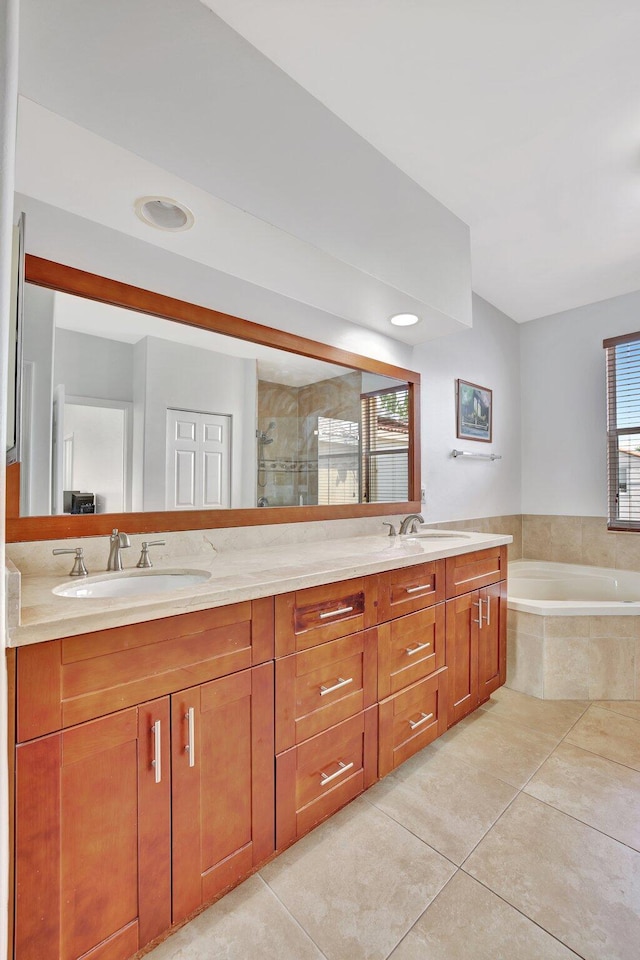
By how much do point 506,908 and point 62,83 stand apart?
2.51 metres

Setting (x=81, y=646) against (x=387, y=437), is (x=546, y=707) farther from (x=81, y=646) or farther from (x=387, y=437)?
(x=81, y=646)

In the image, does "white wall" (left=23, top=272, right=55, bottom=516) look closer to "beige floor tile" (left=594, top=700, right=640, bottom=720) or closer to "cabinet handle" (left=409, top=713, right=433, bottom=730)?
"cabinet handle" (left=409, top=713, right=433, bottom=730)

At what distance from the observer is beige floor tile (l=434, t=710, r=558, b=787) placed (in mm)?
1937

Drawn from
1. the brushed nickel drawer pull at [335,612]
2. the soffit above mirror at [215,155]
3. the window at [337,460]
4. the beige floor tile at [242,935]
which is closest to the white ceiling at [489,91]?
the soffit above mirror at [215,155]

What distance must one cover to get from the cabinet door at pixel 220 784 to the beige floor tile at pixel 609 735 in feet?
5.22

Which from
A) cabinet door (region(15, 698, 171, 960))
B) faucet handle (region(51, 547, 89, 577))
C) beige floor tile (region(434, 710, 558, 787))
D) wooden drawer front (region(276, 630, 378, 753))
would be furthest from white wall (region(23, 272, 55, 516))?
beige floor tile (region(434, 710, 558, 787))

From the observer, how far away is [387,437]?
2766 millimetres

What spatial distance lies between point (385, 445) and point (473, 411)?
1131 mm

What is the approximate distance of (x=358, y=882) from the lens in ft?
4.56

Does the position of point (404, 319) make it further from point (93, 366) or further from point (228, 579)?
point (228, 579)

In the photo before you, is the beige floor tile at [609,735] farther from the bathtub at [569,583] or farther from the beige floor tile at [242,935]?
the beige floor tile at [242,935]

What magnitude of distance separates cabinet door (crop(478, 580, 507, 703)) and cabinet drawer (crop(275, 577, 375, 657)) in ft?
3.14

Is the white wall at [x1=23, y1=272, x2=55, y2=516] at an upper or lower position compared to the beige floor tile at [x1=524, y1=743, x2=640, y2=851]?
upper

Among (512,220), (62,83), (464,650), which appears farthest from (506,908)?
(512,220)
